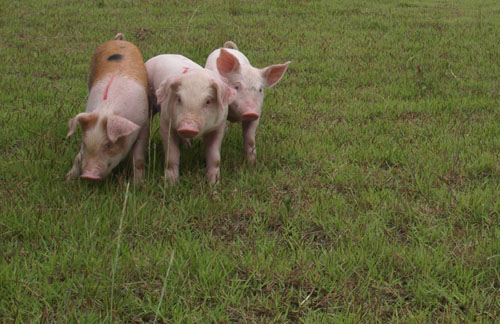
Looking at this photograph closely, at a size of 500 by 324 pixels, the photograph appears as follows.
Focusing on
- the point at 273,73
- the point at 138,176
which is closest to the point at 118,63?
the point at 138,176

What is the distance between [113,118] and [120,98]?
380 millimetres

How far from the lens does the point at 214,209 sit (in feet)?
11.8

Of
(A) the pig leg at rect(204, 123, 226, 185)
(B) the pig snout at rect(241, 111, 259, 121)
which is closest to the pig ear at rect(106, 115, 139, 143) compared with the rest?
(A) the pig leg at rect(204, 123, 226, 185)

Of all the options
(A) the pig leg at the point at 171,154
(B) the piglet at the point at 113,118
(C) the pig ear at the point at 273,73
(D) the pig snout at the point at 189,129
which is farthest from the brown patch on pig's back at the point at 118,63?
(C) the pig ear at the point at 273,73

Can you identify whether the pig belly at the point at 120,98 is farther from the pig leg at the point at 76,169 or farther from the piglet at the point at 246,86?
the piglet at the point at 246,86

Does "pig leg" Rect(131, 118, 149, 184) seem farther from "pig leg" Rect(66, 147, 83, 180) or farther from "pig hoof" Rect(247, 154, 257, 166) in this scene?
"pig hoof" Rect(247, 154, 257, 166)

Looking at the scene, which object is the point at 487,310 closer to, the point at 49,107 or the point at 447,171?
the point at 447,171

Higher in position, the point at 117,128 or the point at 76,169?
the point at 117,128

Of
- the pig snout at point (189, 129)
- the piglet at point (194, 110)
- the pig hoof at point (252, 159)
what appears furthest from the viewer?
the pig hoof at point (252, 159)

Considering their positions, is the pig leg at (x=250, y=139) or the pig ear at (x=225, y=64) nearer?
the pig ear at (x=225, y=64)

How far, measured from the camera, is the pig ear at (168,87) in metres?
3.79

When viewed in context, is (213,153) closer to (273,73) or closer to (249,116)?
(249,116)

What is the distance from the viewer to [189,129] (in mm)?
3572

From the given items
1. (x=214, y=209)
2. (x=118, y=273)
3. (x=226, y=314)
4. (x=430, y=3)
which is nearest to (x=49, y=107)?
(x=214, y=209)
